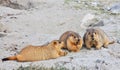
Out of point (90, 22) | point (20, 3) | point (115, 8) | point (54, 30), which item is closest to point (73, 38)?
point (54, 30)

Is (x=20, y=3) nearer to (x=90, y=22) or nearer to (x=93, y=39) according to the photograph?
(x=90, y=22)

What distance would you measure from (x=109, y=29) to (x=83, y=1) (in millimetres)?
3570

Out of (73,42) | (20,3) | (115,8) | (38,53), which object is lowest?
(38,53)

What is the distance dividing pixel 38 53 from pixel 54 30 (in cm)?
337

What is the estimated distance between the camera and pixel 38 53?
27.5 ft

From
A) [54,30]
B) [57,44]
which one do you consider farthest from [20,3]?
[57,44]

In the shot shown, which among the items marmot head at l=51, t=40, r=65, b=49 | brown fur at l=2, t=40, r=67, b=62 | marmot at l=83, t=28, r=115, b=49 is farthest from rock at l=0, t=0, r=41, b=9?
brown fur at l=2, t=40, r=67, b=62

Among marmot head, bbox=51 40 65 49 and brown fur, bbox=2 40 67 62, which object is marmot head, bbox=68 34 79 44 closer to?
marmot head, bbox=51 40 65 49

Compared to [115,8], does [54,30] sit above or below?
below

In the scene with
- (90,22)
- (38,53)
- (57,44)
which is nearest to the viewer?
(38,53)

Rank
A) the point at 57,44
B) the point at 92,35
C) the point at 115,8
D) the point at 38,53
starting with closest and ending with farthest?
the point at 38,53 < the point at 57,44 < the point at 92,35 < the point at 115,8

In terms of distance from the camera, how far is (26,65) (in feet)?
26.0

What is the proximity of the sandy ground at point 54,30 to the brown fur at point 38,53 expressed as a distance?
0.50ft

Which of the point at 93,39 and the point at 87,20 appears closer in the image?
the point at 93,39
